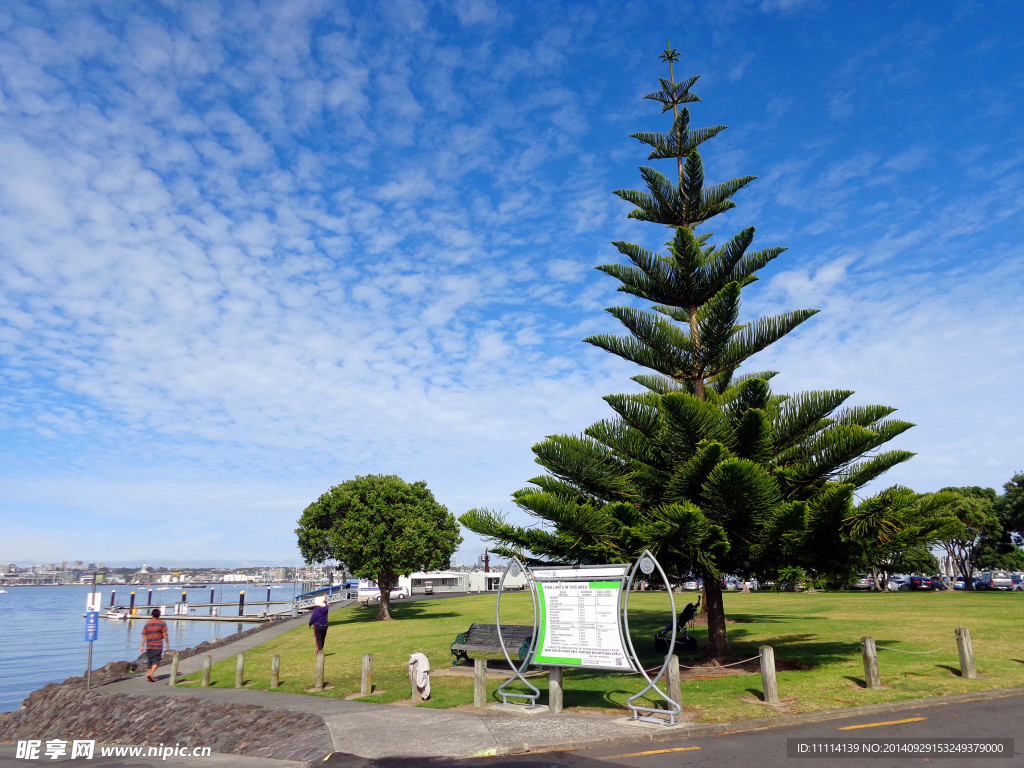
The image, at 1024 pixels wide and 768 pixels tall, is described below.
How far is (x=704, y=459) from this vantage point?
11.5 m

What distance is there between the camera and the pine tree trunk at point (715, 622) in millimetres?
13570

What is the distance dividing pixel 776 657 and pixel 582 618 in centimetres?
651

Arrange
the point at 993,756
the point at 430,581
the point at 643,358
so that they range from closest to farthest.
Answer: the point at 993,756 < the point at 643,358 < the point at 430,581

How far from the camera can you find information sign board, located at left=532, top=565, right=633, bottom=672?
9.53 meters

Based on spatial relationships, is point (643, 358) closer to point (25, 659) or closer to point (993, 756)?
point (993, 756)

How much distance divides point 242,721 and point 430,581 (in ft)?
199

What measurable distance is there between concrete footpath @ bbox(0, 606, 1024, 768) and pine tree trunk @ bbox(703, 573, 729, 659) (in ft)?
14.9

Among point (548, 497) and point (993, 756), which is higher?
point (548, 497)

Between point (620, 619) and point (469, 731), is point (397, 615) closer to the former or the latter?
point (469, 731)

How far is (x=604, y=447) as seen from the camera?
14.0m

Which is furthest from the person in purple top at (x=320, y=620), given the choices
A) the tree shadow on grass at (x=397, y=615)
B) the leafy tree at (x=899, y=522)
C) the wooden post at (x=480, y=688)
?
the tree shadow on grass at (x=397, y=615)

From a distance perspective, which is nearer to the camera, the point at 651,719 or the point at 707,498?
the point at 651,719

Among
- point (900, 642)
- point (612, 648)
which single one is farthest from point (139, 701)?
point (900, 642)

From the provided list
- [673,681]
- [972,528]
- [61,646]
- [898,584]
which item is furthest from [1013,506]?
[61,646]
